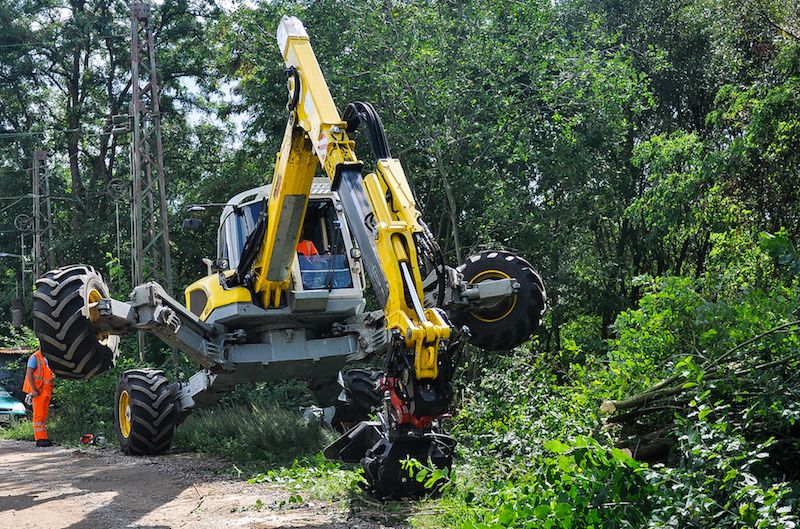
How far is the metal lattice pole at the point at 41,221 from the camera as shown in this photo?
31188 millimetres

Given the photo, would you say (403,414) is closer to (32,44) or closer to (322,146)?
(322,146)

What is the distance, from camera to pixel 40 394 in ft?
55.6

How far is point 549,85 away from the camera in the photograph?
18203mm

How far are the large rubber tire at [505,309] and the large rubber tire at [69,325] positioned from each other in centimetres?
400

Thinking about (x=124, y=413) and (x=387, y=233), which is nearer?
(x=387, y=233)

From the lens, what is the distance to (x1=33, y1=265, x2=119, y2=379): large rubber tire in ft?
33.2

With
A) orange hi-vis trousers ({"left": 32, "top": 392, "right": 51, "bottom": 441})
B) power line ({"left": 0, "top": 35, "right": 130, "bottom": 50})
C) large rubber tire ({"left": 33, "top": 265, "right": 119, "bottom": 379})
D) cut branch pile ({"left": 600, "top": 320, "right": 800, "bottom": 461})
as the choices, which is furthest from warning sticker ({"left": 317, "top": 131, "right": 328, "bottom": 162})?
power line ({"left": 0, "top": 35, "right": 130, "bottom": 50})

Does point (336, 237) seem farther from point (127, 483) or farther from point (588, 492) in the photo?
point (588, 492)

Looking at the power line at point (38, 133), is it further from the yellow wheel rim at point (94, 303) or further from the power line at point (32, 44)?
the yellow wheel rim at point (94, 303)

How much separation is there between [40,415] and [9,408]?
6.07m

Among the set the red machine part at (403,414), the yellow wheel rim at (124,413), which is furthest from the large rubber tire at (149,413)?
the red machine part at (403,414)

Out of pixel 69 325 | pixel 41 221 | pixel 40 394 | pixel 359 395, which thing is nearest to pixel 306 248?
pixel 359 395

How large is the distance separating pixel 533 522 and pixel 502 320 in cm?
548

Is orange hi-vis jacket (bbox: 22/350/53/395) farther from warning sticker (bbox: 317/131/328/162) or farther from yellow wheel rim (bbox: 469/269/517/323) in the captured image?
warning sticker (bbox: 317/131/328/162)
